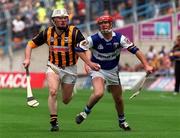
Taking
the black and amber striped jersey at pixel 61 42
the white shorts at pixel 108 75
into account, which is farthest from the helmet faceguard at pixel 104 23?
the white shorts at pixel 108 75

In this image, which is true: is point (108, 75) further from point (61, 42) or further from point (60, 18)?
point (60, 18)

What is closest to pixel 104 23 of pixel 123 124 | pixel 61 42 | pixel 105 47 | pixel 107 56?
pixel 105 47

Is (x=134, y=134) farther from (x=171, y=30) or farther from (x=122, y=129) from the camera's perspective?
(x=171, y=30)

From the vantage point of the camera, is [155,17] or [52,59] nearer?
[52,59]

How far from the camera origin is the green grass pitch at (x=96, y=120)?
44.2 feet

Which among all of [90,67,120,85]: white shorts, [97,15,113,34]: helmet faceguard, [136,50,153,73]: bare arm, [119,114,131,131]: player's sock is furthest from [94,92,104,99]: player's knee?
[97,15,113,34]: helmet faceguard

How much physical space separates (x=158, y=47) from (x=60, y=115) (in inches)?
839

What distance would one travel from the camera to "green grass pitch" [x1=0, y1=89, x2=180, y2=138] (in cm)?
1348

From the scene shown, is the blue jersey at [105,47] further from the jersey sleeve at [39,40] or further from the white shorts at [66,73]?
the jersey sleeve at [39,40]

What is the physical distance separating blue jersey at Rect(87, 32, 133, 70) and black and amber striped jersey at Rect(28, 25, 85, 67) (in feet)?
1.17

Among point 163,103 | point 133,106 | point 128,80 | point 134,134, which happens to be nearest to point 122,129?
point 134,134

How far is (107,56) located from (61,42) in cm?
98

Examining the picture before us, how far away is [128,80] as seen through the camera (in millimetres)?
35625

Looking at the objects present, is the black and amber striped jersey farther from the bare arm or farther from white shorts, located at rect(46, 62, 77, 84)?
the bare arm
